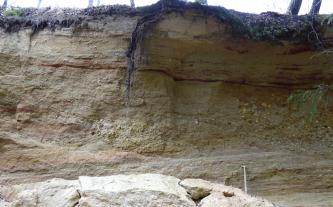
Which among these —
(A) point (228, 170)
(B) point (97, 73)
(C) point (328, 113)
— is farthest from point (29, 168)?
(C) point (328, 113)

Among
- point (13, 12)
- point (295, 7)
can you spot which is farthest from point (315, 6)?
point (13, 12)

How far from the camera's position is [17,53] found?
218 inches

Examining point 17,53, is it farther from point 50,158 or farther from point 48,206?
point 48,206

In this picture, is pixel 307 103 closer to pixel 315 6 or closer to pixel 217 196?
pixel 315 6

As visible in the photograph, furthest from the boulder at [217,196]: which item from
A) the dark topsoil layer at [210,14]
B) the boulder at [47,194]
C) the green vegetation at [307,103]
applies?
the dark topsoil layer at [210,14]

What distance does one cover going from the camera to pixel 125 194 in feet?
14.0

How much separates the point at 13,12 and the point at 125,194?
2.98 m

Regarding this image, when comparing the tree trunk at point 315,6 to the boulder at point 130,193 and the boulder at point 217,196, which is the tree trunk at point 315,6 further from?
the boulder at point 130,193

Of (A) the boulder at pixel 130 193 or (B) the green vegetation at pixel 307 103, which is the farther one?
(B) the green vegetation at pixel 307 103

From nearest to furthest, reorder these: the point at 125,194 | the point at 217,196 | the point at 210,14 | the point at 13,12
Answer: the point at 125,194 < the point at 217,196 < the point at 210,14 < the point at 13,12

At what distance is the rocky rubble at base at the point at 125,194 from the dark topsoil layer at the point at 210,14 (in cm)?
207

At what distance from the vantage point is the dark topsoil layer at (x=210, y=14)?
220 inches

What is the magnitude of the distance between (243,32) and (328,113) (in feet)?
Result: 5.32

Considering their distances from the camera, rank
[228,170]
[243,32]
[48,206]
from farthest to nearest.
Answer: [243,32], [228,170], [48,206]
